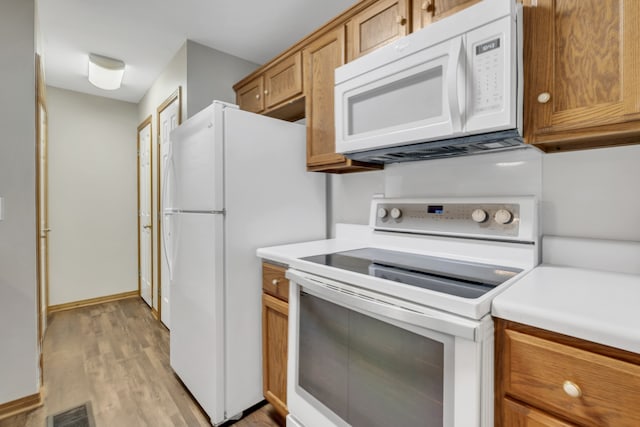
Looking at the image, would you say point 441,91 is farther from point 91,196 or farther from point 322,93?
point 91,196

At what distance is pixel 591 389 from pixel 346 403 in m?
0.77

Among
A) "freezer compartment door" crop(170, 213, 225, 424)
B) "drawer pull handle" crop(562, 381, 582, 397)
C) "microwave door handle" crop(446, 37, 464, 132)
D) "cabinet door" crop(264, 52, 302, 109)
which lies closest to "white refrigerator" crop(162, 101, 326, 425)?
"freezer compartment door" crop(170, 213, 225, 424)

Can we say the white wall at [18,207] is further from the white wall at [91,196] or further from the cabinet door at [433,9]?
the cabinet door at [433,9]

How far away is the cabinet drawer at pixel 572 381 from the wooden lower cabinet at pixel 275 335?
3.25 ft

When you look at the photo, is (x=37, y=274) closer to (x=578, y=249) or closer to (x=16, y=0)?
(x=16, y=0)

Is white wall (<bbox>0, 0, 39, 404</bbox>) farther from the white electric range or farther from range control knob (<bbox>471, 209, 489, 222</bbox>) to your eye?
range control knob (<bbox>471, 209, 489, 222</bbox>)

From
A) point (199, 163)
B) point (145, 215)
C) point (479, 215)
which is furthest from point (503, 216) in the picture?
point (145, 215)

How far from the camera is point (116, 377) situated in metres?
2.08

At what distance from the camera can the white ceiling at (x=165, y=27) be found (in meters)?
2.02

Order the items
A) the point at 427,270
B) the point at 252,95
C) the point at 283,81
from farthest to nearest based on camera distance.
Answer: the point at 252,95, the point at 283,81, the point at 427,270

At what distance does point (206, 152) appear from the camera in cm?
163

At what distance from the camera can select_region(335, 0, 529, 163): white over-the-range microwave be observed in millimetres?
980

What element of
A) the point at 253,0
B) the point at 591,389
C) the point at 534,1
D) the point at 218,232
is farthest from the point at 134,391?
the point at 534,1

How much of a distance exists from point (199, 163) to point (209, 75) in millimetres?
1193
